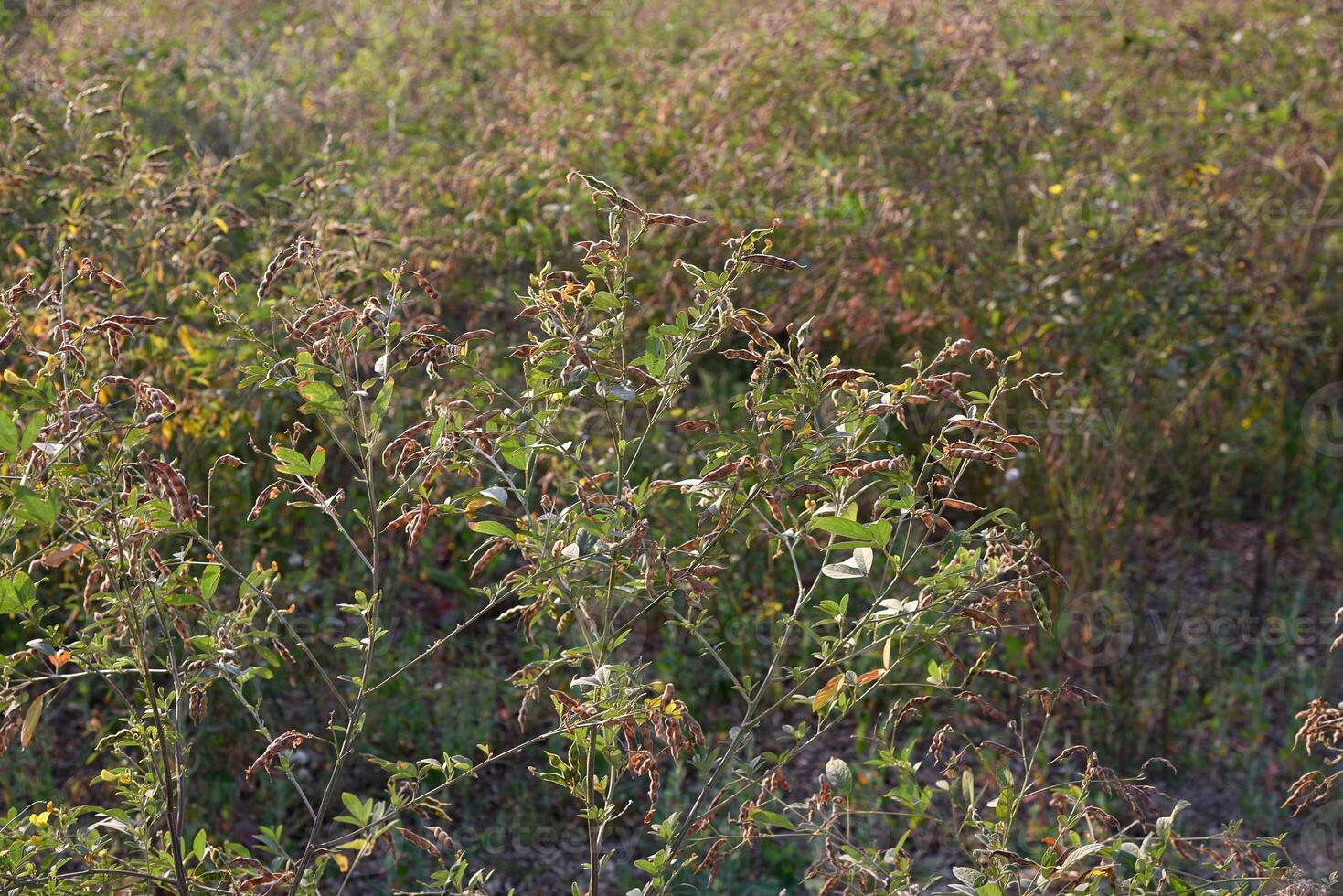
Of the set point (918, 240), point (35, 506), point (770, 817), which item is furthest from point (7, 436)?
point (918, 240)

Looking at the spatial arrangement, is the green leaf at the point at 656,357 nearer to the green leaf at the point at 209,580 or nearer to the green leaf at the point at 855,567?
the green leaf at the point at 855,567

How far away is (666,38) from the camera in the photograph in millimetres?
7875

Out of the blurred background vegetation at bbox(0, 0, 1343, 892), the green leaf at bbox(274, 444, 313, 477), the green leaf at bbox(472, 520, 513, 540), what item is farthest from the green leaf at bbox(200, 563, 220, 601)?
the blurred background vegetation at bbox(0, 0, 1343, 892)

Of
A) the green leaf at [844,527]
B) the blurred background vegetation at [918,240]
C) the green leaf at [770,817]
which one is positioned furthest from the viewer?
the blurred background vegetation at [918,240]

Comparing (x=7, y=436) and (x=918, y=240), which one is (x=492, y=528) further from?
(x=918, y=240)

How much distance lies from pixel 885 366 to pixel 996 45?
4.45 feet

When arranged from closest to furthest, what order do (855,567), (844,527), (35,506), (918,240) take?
(35,506) → (844,527) → (855,567) → (918,240)

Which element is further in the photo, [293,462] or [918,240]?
[918,240]

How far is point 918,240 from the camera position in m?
4.83

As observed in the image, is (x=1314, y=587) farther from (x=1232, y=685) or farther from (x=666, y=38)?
(x=666, y=38)

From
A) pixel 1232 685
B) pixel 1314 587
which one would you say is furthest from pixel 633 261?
pixel 1314 587

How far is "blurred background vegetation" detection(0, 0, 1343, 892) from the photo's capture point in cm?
392

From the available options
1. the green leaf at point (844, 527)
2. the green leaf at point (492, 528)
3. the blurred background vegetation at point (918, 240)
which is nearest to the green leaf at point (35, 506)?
the green leaf at point (492, 528)

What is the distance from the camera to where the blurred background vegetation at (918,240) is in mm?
3920
